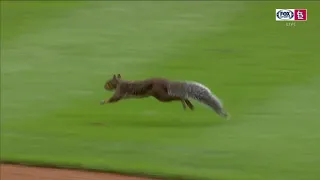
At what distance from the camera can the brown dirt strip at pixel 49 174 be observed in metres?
5.77

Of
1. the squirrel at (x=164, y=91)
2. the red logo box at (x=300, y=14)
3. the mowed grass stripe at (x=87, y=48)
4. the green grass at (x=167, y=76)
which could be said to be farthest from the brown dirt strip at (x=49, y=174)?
the red logo box at (x=300, y=14)

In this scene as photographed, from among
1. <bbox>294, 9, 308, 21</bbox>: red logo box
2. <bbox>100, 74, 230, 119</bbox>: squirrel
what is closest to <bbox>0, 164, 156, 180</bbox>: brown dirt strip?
<bbox>100, 74, 230, 119</bbox>: squirrel

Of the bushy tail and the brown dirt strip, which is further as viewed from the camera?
the brown dirt strip

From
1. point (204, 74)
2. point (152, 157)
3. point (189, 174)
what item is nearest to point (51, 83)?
point (204, 74)

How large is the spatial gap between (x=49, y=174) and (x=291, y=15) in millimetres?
4563

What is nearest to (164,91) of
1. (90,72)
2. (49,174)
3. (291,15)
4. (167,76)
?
(49,174)

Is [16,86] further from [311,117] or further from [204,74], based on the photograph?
[311,117]

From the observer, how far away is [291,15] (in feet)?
30.5

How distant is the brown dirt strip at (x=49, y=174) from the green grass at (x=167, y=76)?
12 centimetres

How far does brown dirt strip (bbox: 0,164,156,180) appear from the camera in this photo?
5.77 metres

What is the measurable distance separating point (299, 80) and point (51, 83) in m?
2.69

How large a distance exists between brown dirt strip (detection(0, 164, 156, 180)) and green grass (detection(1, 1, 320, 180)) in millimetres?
122
